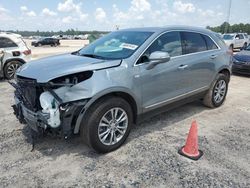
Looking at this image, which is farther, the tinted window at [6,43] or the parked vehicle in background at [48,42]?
the parked vehicle in background at [48,42]

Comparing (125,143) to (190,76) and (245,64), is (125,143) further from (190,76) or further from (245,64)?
(245,64)

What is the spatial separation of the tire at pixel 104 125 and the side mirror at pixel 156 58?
74 cm

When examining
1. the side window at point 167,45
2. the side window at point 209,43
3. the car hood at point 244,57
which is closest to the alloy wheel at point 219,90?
the side window at point 209,43

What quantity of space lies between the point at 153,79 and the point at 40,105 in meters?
1.74

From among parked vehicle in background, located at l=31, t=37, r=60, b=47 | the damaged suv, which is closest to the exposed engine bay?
the damaged suv

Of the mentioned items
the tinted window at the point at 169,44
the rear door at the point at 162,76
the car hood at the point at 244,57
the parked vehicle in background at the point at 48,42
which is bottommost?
the parked vehicle in background at the point at 48,42

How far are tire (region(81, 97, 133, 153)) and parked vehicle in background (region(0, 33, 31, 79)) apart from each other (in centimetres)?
657

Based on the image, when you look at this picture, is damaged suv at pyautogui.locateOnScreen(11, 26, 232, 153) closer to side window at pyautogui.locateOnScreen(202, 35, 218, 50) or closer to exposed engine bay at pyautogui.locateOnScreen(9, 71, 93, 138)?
exposed engine bay at pyautogui.locateOnScreen(9, 71, 93, 138)

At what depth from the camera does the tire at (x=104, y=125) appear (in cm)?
342

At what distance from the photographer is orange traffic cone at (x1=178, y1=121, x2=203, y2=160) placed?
3627 mm

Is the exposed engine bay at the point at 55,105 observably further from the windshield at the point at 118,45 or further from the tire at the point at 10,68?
the tire at the point at 10,68

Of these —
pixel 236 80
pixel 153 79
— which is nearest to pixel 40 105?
pixel 153 79

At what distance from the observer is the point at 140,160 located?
3.59 metres

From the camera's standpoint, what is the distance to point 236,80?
928cm
